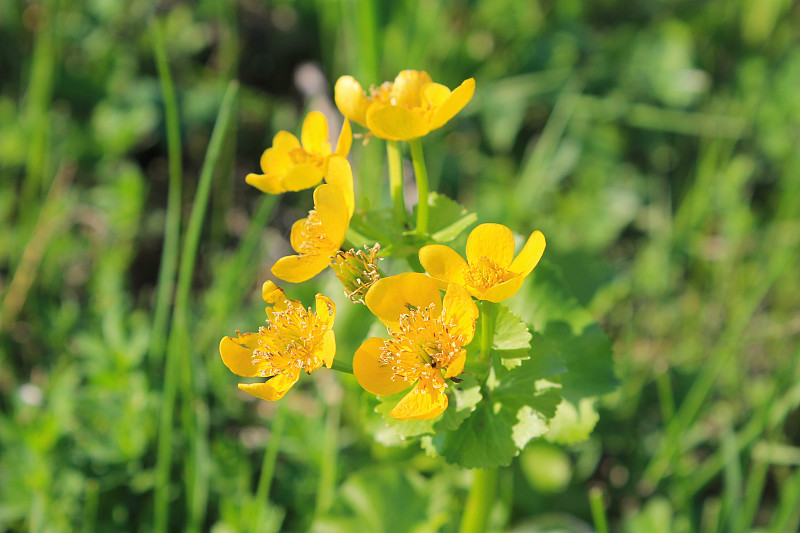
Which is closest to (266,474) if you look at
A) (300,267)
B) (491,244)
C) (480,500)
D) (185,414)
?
(185,414)

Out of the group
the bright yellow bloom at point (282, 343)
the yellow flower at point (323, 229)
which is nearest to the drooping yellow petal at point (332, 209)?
the yellow flower at point (323, 229)

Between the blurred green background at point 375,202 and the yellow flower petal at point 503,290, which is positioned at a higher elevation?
the yellow flower petal at point 503,290

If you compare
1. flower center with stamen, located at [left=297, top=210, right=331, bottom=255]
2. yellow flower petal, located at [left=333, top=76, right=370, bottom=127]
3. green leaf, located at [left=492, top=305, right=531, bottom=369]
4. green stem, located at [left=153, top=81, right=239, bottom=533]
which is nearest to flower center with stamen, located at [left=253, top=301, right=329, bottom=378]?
flower center with stamen, located at [left=297, top=210, right=331, bottom=255]

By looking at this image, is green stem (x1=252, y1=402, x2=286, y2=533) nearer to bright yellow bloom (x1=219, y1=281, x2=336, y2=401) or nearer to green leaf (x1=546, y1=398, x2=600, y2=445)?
bright yellow bloom (x1=219, y1=281, x2=336, y2=401)

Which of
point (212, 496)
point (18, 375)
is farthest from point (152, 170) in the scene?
point (212, 496)

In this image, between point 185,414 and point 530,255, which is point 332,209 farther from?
point 185,414

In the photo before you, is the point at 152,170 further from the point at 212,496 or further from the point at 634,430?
the point at 634,430

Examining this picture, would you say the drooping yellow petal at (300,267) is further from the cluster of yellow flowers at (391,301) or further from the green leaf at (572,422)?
the green leaf at (572,422)
